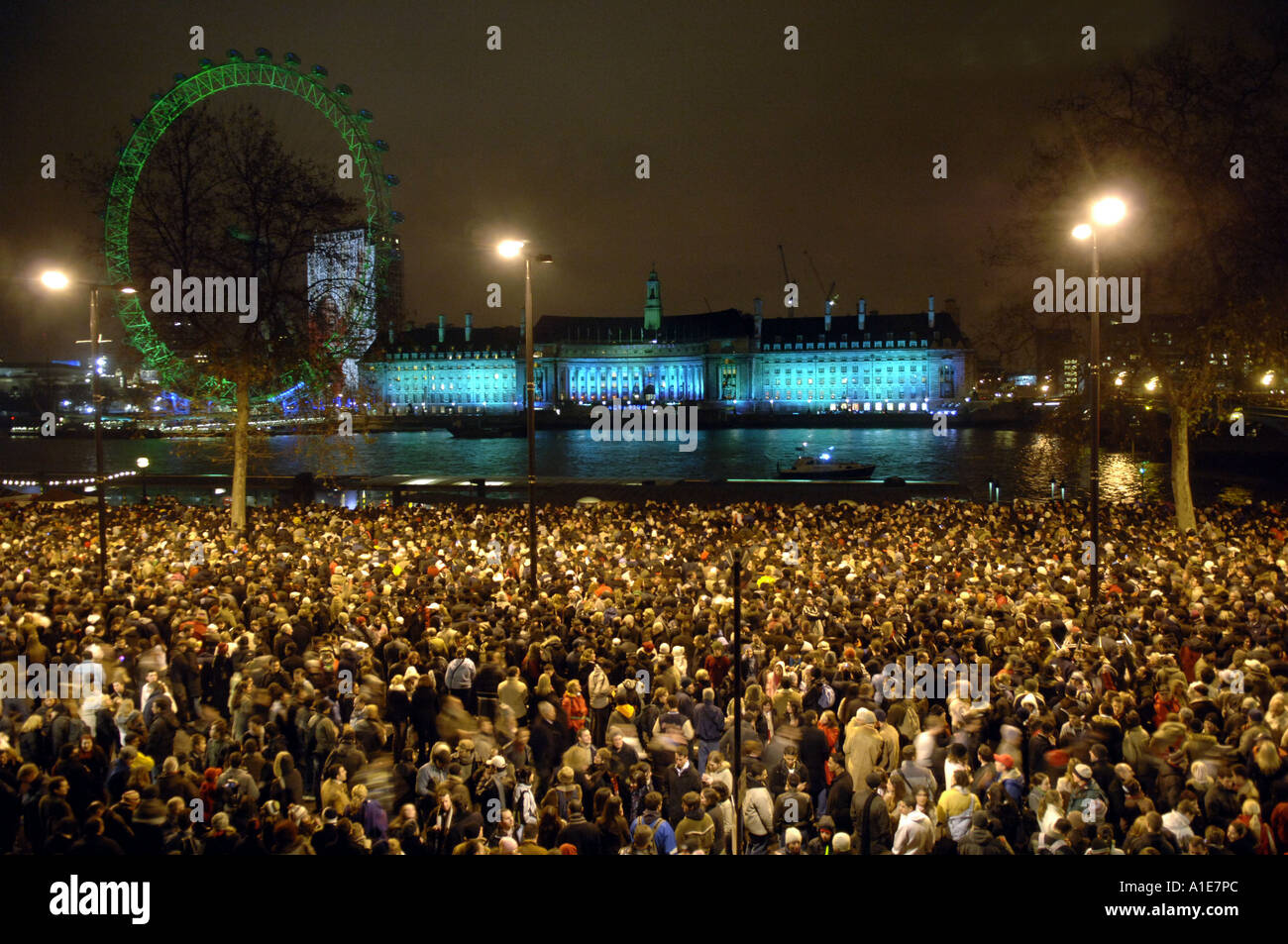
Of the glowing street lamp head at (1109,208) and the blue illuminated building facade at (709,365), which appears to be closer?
the glowing street lamp head at (1109,208)

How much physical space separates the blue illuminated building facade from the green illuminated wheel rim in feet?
376

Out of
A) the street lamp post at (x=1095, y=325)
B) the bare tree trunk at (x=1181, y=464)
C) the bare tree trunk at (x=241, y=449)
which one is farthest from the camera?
the bare tree trunk at (x=241, y=449)

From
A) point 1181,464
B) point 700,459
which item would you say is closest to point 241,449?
point 1181,464

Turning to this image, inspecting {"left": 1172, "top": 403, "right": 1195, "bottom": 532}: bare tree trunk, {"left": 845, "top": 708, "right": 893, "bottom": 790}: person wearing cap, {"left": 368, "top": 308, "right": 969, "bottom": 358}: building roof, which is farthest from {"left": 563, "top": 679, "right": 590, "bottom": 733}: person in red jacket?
{"left": 368, "top": 308, "right": 969, "bottom": 358}: building roof

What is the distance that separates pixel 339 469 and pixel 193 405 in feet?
146

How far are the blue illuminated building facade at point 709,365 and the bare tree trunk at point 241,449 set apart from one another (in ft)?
394

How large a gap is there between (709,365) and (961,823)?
14297cm

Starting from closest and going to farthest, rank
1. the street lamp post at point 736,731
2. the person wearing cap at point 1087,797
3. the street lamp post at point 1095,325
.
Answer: the person wearing cap at point 1087,797 → the street lamp post at point 736,731 → the street lamp post at point 1095,325

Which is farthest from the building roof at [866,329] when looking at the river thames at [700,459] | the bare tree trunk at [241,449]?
the bare tree trunk at [241,449]

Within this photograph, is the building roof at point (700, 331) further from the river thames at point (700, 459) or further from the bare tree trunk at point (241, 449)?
the bare tree trunk at point (241, 449)

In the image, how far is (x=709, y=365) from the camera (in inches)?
5782

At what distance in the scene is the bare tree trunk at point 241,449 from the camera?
65.6 feet

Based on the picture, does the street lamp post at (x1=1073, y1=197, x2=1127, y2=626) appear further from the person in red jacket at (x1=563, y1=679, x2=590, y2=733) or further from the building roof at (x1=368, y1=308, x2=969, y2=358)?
the building roof at (x1=368, y1=308, x2=969, y2=358)
